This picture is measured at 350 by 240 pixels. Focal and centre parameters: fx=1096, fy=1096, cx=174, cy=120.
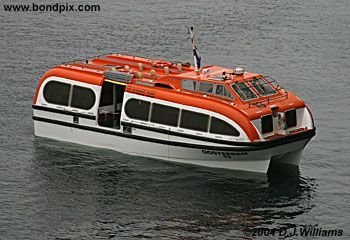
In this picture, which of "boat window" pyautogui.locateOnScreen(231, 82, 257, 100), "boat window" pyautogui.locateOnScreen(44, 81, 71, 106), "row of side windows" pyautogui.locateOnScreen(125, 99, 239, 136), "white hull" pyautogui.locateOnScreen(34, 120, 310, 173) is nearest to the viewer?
"row of side windows" pyautogui.locateOnScreen(125, 99, 239, 136)

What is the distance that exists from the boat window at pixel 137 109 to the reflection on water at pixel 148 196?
2051mm

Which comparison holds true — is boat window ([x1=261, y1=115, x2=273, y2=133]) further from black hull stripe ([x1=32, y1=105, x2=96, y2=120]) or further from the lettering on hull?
black hull stripe ([x1=32, y1=105, x2=96, y2=120])

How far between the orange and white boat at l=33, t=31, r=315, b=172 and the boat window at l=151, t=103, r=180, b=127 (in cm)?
5

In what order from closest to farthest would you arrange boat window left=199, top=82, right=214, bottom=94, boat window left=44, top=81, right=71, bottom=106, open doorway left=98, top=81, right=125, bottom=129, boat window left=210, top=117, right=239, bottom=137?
boat window left=210, top=117, right=239, bottom=137
boat window left=199, top=82, right=214, bottom=94
open doorway left=98, top=81, right=125, bottom=129
boat window left=44, top=81, right=71, bottom=106

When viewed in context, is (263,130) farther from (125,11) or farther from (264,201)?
(125,11)

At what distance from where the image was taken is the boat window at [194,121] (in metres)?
49.2

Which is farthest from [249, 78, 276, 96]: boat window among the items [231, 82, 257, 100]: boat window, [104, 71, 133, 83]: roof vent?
[104, 71, 133, 83]: roof vent

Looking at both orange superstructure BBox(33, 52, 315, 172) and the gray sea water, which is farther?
orange superstructure BBox(33, 52, 315, 172)

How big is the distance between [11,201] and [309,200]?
12.8m

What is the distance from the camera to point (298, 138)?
49.4 meters

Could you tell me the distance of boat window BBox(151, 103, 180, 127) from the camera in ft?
165

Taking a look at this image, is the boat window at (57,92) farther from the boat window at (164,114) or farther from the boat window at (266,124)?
the boat window at (266,124)

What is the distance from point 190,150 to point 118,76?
205 inches

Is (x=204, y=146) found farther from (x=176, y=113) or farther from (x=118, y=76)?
(x=118, y=76)
